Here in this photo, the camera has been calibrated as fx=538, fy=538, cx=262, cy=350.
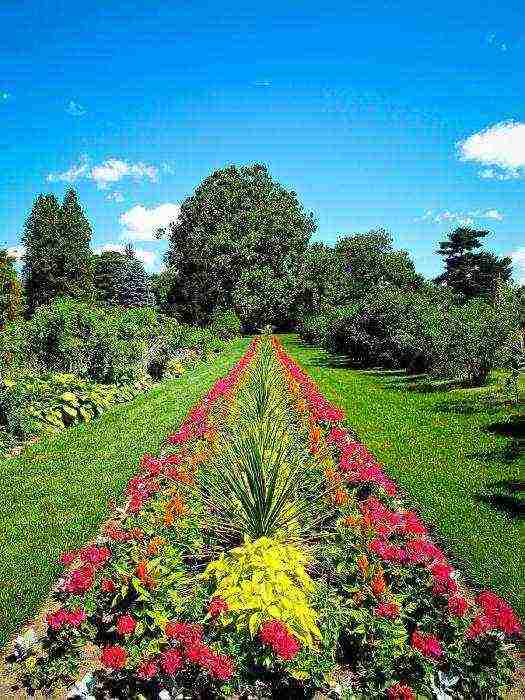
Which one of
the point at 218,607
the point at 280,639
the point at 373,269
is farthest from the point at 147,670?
the point at 373,269

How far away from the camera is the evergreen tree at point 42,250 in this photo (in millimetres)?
41156

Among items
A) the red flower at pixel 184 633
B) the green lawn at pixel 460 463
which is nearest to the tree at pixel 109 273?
the green lawn at pixel 460 463

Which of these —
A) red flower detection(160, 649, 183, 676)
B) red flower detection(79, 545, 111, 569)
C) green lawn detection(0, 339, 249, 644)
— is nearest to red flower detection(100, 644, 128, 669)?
red flower detection(160, 649, 183, 676)

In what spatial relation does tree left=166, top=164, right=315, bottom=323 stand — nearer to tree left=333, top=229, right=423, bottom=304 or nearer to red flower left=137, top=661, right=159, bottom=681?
tree left=333, top=229, right=423, bottom=304

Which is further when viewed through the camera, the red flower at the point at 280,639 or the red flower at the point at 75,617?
the red flower at the point at 75,617

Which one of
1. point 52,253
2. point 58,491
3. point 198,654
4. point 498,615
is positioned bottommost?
point 58,491

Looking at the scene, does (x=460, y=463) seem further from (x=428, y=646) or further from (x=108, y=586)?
(x=108, y=586)

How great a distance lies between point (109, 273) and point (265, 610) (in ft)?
204

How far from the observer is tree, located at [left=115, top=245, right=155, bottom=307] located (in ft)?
194

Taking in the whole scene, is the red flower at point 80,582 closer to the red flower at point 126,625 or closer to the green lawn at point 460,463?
the red flower at point 126,625

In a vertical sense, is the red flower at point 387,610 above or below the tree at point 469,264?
below

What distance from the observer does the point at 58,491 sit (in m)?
5.84

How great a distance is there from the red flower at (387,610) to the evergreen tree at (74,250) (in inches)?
1606

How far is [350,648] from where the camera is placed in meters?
3.09
